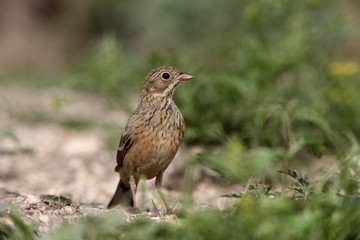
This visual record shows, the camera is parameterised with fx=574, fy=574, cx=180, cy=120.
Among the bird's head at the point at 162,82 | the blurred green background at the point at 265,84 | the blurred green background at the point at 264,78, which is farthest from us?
the blurred green background at the point at 264,78

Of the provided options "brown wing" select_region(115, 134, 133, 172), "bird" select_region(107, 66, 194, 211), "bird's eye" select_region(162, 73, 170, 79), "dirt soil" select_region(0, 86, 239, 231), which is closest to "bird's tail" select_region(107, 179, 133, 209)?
"bird" select_region(107, 66, 194, 211)

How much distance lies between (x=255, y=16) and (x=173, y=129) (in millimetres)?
2457

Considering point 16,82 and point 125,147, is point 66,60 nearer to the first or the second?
point 16,82

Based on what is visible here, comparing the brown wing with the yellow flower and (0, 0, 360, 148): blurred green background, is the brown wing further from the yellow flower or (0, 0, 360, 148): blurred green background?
the yellow flower

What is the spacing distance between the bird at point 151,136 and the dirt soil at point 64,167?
266mm

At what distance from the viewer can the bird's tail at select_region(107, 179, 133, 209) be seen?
5368 mm

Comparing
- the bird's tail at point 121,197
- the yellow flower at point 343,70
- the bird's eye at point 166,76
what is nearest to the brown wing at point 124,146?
the bird's tail at point 121,197

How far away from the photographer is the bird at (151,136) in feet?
16.2

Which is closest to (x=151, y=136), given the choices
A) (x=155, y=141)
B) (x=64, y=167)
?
(x=155, y=141)

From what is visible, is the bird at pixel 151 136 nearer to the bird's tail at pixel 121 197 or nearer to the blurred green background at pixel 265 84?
the bird's tail at pixel 121 197

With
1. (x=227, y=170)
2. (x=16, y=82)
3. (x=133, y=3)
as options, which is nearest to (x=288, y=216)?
(x=227, y=170)

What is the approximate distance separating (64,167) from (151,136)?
216 centimetres

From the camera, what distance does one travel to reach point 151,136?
4973mm

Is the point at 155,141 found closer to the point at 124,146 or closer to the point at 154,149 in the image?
the point at 154,149
